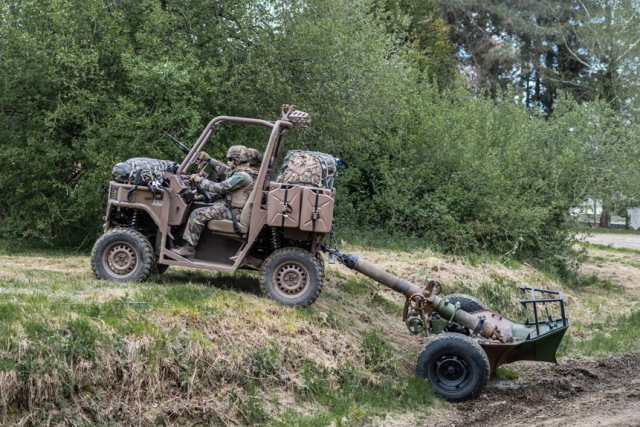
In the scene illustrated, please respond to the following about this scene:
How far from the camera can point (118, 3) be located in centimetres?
1595

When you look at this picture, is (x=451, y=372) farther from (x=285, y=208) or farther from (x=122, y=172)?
(x=122, y=172)

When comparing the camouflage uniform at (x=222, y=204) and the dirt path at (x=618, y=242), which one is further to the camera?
the dirt path at (x=618, y=242)

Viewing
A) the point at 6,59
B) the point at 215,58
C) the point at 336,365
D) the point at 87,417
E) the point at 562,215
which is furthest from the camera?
the point at 562,215

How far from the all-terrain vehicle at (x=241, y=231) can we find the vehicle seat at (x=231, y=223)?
0.01m

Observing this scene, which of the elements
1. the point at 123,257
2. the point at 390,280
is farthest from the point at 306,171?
the point at 123,257

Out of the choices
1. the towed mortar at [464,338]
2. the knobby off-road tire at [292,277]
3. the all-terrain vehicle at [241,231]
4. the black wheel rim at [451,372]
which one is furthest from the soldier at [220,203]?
the black wheel rim at [451,372]

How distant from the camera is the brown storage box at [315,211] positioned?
988 cm

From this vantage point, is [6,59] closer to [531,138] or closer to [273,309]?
[273,309]

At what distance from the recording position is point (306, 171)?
1023 centimetres

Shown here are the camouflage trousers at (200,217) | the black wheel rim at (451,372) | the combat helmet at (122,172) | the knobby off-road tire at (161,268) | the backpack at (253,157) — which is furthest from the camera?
the knobby off-road tire at (161,268)

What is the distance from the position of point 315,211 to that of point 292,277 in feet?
3.17

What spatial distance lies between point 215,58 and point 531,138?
32.7 feet

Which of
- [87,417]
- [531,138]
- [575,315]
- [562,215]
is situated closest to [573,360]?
[575,315]

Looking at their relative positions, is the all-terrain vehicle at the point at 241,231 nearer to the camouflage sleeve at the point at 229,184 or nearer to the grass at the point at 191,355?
the camouflage sleeve at the point at 229,184
